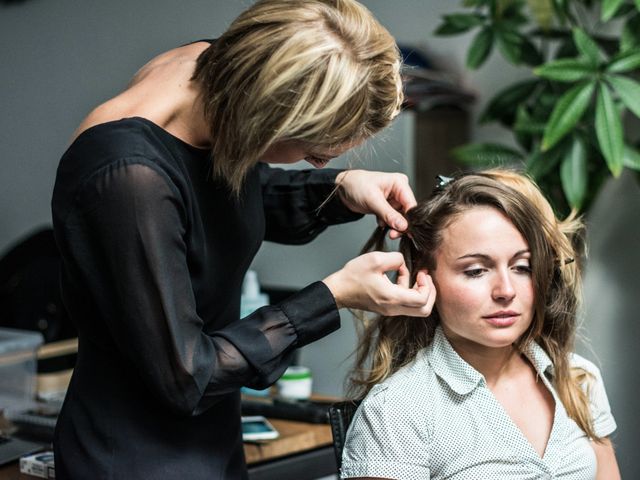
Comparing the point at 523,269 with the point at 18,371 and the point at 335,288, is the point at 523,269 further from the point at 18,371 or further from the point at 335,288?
the point at 18,371

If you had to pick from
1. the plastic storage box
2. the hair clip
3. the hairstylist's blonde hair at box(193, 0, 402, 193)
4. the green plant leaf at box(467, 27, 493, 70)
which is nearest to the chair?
the hair clip

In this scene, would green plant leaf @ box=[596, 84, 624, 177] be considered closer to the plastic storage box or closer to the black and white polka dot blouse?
the black and white polka dot blouse

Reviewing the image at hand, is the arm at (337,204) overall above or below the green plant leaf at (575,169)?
above

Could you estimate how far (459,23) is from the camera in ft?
7.79

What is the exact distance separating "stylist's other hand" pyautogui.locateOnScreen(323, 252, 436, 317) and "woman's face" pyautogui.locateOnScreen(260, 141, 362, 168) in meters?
0.16

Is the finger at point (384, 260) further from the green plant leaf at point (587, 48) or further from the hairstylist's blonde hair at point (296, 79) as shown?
the green plant leaf at point (587, 48)

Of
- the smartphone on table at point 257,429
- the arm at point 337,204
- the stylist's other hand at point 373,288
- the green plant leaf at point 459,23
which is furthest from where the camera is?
the green plant leaf at point 459,23

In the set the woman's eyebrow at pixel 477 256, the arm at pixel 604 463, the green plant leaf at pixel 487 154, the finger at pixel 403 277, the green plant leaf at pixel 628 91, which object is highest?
the green plant leaf at pixel 628 91

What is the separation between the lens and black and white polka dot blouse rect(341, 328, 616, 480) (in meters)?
1.41

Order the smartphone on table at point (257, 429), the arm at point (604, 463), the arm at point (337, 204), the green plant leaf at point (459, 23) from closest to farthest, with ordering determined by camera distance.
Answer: the arm at point (337, 204) → the arm at point (604, 463) → the smartphone on table at point (257, 429) → the green plant leaf at point (459, 23)

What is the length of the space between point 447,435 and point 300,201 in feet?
1.66

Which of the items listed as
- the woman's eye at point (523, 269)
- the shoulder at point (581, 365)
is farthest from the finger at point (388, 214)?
the shoulder at point (581, 365)

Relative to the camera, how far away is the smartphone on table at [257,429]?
171 centimetres

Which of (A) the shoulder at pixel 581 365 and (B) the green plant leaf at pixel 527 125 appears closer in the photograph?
(A) the shoulder at pixel 581 365
